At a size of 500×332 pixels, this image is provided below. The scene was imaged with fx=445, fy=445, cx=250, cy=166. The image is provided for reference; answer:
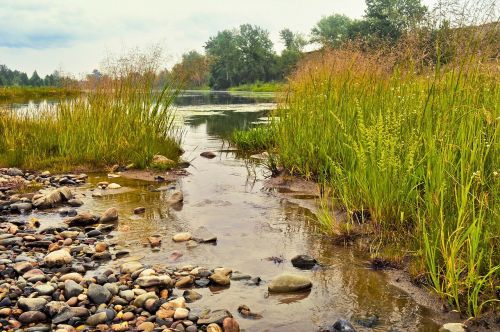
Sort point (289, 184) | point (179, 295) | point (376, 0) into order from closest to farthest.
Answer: point (179, 295) → point (289, 184) → point (376, 0)

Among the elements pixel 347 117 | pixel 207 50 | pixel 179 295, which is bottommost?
pixel 179 295

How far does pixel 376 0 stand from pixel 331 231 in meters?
75.7

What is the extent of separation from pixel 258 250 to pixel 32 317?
245cm

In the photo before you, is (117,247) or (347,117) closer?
(117,247)

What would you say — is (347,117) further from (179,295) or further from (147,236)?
(179,295)

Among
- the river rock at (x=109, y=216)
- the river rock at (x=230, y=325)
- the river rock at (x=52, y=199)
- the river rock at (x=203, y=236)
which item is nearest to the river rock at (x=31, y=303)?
the river rock at (x=230, y=325)

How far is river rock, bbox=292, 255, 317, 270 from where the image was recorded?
467 cm

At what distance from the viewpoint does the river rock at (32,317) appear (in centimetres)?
356

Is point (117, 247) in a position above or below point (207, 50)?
below

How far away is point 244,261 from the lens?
4859mm

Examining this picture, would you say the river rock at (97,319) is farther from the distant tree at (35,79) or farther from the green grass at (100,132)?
the distant tree at (35,79)

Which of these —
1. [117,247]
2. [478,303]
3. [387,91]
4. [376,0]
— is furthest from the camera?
[376,0]

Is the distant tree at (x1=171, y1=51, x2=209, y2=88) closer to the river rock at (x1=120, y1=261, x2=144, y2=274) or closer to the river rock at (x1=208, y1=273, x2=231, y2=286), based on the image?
the river rock at (x1=120, y1=261, x2=144, y2=274)

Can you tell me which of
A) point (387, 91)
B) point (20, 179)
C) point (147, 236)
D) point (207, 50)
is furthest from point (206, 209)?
point (207, 50)
